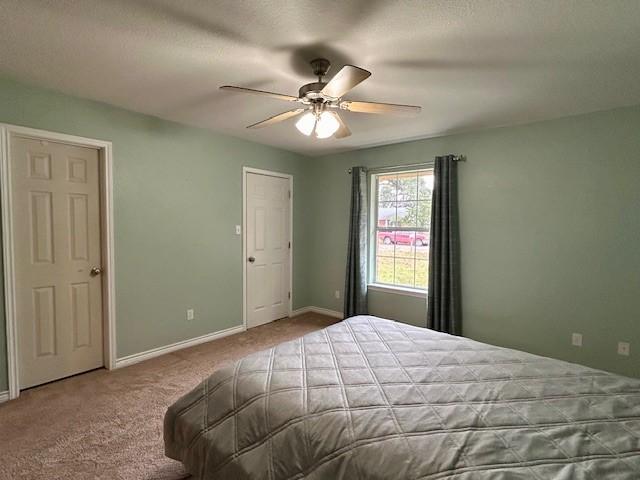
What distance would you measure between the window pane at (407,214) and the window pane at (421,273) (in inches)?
18.4

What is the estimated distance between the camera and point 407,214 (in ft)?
13.4

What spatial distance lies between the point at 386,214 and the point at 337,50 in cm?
262

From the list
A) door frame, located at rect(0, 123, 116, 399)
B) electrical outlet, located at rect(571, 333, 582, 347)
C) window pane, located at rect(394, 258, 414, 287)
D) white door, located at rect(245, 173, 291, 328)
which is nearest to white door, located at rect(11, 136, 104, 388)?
door frame, located at rect(0, 123, 116, 399)

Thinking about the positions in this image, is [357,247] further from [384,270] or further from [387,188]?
[387,188]

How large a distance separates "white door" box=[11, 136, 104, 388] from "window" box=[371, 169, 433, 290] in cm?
313

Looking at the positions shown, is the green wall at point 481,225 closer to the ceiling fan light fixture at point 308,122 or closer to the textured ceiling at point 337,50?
the textured ceiling at point 337,50

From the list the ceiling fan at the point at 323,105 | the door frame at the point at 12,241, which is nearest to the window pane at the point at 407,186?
the ceiling fan at the point at 323,105

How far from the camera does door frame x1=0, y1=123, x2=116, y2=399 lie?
92.8 inches

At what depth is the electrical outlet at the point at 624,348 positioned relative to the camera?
276 cm

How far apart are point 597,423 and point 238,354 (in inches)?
112

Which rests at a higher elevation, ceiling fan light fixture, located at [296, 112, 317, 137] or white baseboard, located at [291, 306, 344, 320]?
ceiling fan light fixture, located at [296, 112, 317, 137]

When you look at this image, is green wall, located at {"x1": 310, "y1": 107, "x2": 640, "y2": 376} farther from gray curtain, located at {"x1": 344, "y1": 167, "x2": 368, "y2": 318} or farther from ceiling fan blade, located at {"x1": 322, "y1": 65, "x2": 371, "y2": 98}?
ceiling fan blade, located at {"x1": 322, "y1": 65, "x2": 371, "y2": 98}

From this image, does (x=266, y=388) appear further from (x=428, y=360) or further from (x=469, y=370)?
(x=469, y=370)

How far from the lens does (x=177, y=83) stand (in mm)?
2373
